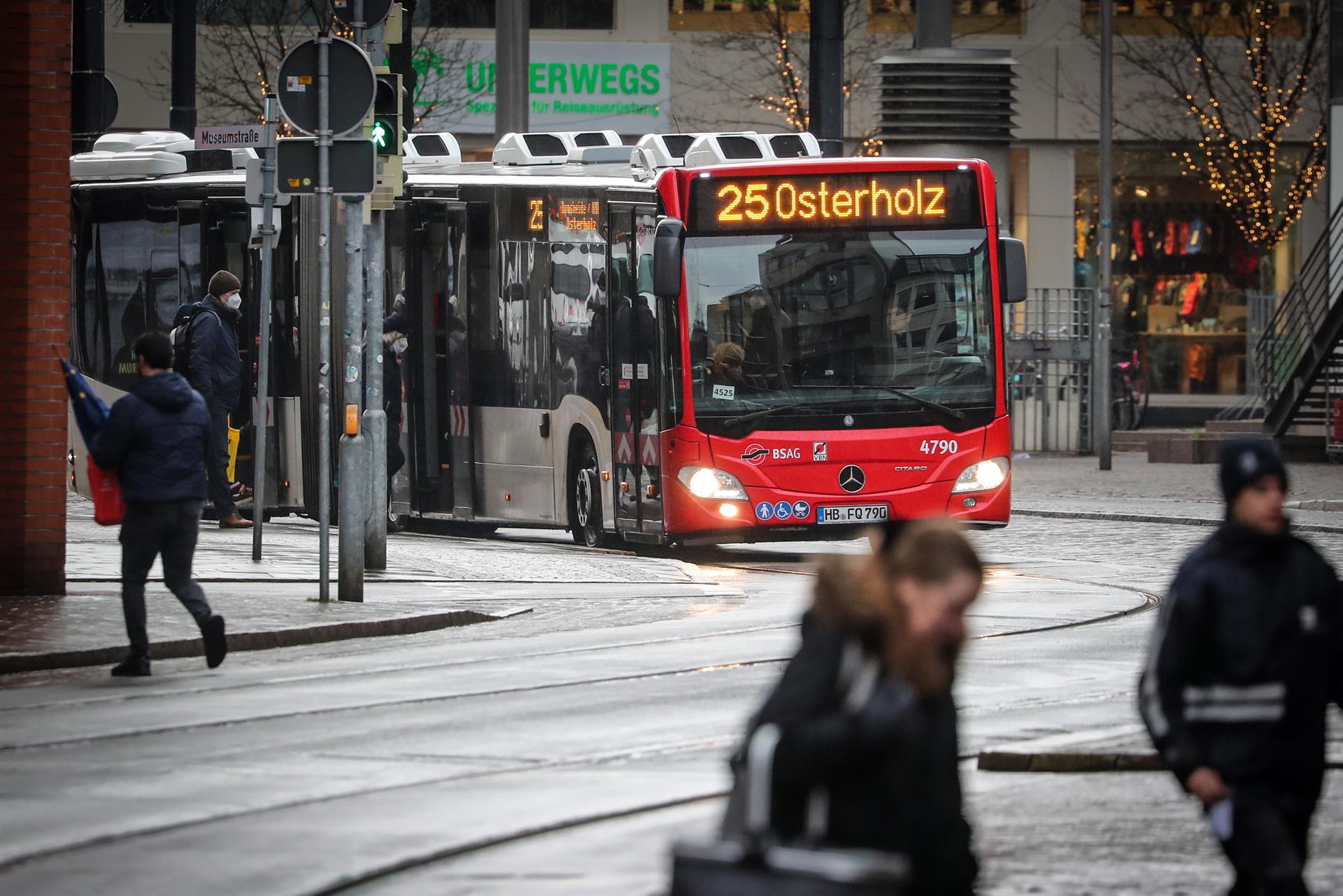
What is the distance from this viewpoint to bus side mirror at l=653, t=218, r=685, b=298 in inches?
705

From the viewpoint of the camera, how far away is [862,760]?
419cm

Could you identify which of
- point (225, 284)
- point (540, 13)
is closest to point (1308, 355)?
point (540, 13)

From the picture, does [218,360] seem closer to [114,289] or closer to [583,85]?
[114,289]

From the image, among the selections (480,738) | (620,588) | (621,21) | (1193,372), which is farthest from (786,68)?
(480,738)

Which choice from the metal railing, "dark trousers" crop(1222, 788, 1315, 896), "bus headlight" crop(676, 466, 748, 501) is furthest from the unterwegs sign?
"dark trousers" crop(1222, 788, 1315, 896)

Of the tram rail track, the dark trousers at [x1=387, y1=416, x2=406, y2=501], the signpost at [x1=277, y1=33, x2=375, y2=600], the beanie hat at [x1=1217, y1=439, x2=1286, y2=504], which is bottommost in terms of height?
the tram rail track

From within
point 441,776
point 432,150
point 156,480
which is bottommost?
point 441,776

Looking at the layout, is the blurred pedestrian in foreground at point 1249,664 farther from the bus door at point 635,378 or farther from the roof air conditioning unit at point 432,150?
the roof air conditioning unit at point 432,150

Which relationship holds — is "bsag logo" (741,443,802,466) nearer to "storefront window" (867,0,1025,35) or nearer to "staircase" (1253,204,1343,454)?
"staircase" (1253,204,1343,454)

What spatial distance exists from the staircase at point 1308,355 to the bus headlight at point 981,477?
12848 millimetres

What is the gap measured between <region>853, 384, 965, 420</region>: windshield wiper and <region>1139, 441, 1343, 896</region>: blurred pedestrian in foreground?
13033 millimetres

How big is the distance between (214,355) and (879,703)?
53.1 feet

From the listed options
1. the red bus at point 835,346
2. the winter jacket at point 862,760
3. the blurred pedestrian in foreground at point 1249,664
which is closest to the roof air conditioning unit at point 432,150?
the red bus at point 835,346

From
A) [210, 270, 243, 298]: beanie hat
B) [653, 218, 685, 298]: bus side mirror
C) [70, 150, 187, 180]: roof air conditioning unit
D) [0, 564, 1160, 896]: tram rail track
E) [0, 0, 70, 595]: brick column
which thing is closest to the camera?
[0, 564, 1160, 896]: tram rail track
